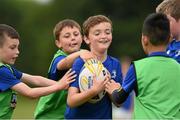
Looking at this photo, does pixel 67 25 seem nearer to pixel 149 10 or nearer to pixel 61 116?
pixel 61 116

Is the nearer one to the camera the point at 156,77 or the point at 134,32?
the point at 156,77

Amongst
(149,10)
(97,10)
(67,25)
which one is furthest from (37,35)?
(67,25)

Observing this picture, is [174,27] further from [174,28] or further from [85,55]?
[85,55]

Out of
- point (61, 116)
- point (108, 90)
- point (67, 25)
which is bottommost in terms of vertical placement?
point (61, 116)

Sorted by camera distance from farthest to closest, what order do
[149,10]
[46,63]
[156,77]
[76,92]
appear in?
[149,10] → [46,63] → [76,92] → [156,77]

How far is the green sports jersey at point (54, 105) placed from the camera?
9258 mm

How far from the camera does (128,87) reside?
7.59 m

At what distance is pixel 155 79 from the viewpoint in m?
7.55

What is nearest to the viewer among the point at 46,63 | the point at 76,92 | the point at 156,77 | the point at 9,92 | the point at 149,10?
the point at 156,77

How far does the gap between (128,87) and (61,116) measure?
192 cm

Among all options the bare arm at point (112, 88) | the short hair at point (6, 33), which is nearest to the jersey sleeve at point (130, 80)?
the bare arm at point (112, 88)

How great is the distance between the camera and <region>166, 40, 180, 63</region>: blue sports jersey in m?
8.41

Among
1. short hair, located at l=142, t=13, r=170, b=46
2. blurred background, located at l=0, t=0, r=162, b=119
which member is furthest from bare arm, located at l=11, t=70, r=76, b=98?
blurred background, located at l=0, t=0, r=162, b=119

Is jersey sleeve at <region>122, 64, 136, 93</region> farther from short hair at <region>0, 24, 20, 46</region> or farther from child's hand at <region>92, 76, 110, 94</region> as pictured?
short hair at <region>0, 24, 20, 46</region>
